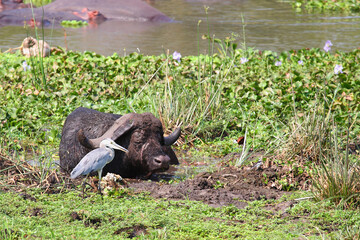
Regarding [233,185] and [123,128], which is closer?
[233,185]

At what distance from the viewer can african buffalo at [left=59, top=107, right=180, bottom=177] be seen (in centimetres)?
564

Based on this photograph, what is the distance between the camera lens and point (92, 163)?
15.7 feet

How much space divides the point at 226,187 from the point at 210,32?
935 cm

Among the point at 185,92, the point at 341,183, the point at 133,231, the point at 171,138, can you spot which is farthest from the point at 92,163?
the point at 185,92

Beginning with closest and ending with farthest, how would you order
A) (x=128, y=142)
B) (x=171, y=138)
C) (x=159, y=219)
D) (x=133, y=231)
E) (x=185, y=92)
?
1. (x=133, y=231)
2. (x=159, y=219)
3. (x=128, y=142)
4. (x=171, y=138)
5. (x=185, y=92)

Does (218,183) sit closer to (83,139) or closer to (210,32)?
(83,139)

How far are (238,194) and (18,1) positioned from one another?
15896 mm

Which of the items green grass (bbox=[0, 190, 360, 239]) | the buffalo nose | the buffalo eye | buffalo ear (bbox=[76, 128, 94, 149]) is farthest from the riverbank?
the buffalo eye

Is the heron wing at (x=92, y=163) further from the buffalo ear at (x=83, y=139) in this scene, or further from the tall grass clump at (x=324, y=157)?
the tall grass clump at (x=324, y=157)

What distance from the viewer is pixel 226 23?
1545cm

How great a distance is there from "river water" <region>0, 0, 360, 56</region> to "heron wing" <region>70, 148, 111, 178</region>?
6096 mm

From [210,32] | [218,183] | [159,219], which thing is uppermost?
[210,32]

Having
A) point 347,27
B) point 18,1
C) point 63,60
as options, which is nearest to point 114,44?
point 63,60

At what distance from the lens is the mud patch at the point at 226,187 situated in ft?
16.0
